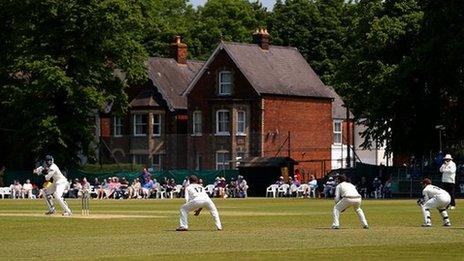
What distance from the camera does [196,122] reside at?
10406cm

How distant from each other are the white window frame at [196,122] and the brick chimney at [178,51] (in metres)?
8.10

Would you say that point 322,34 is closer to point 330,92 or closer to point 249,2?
point 249,2

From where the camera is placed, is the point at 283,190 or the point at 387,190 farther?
the point at 283,190

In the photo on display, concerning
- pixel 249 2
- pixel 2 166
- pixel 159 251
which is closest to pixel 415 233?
pixel 159 251

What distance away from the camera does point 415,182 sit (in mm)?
72625

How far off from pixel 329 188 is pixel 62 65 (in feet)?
68.7

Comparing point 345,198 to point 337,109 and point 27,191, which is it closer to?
point 27,191

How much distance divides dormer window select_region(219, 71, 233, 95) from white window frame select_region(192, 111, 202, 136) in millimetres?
2674

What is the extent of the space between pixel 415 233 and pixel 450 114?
4533cm

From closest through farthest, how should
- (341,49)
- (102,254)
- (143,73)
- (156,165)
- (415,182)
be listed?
(102,254) < (415,182) < (143,73) < (156,165) < (341,49)

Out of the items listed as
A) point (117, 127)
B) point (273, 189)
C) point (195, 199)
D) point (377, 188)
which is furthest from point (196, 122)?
point (195, 199)

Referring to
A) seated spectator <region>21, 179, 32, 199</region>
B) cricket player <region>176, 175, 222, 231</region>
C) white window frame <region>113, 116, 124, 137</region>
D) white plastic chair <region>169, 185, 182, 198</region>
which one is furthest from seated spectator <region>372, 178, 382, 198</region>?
cricket player <region>176, 175, 222, 231</region>

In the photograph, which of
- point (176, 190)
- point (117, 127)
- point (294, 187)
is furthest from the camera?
point (117, 127)

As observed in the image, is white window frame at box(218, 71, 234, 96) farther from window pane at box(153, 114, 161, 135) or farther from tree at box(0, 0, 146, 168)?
tree at box(0, 0, 146, 168)
